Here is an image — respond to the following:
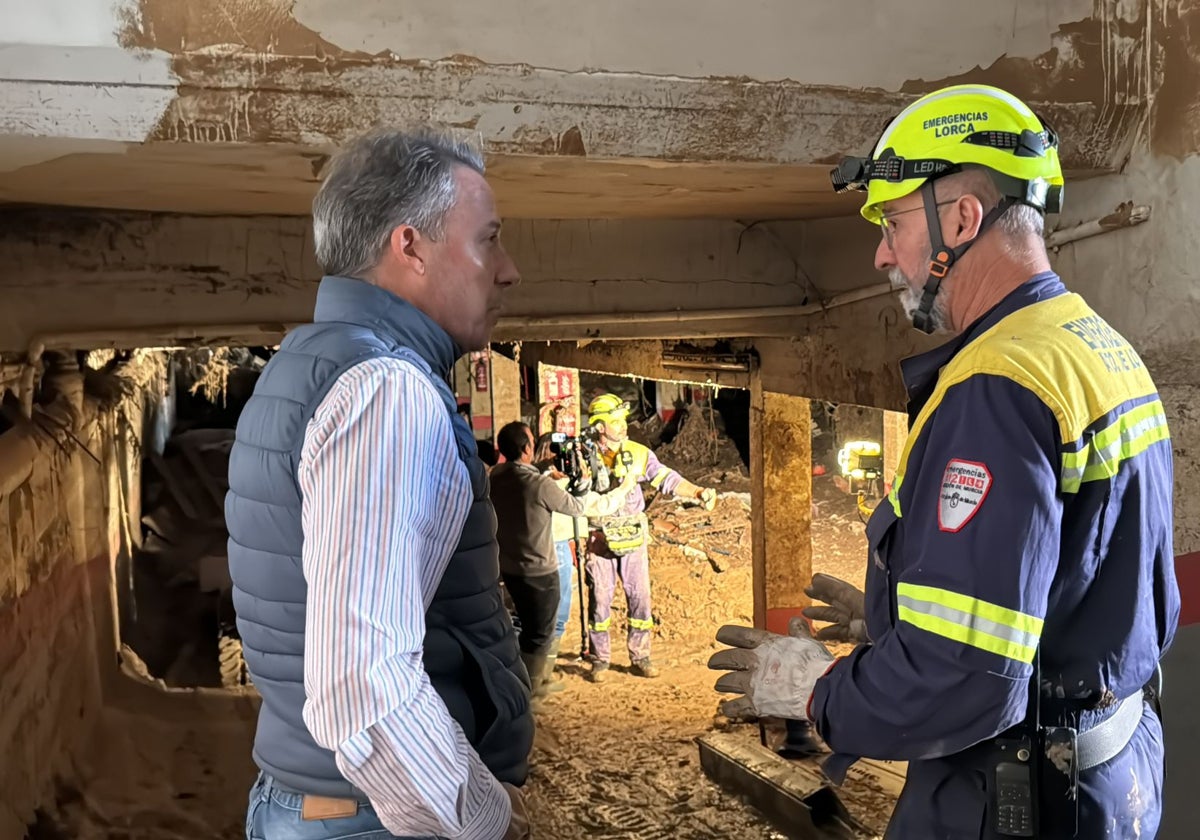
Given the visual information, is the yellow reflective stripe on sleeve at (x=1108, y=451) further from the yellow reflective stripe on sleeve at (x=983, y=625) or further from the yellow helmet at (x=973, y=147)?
the yellow helmet at (x=973, y=147)

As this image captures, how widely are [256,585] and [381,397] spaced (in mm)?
374

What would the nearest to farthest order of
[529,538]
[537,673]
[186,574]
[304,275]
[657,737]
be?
[304,275] < [657,737] < [529,538] < [537,673] < [186,574]

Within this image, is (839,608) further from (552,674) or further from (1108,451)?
(552,674)

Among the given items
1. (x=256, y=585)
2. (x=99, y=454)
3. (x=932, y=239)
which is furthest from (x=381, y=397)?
(x=99, y=454)

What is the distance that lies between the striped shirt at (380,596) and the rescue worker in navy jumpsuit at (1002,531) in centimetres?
76

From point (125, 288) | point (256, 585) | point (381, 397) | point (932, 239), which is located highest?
point (125, 288)

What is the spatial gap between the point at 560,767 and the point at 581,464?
7.16ft

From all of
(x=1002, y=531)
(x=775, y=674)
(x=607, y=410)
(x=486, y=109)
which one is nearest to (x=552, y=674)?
(x=607, y=410)

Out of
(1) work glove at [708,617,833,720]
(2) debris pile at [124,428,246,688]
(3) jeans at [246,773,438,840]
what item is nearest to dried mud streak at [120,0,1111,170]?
(1) work glove at [708,617,833,720]

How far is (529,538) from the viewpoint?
598 cm

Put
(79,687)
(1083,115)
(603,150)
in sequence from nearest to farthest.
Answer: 1. (603,150)
2. (1083,115)
3. (79,687)

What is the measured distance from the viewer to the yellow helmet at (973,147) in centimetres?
158

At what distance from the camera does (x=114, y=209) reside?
347 centimetres

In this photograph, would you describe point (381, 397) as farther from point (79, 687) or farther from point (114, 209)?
point (79, 687)
